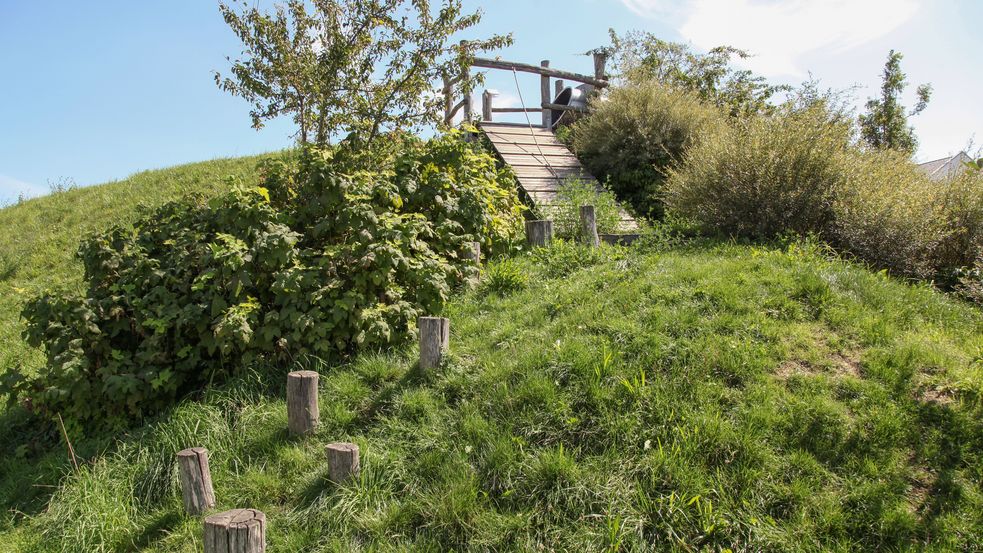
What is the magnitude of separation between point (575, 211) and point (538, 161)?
328 centimetres

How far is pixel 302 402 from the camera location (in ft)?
15.0

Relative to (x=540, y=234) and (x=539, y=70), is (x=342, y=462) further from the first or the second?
(x=539, y=70)

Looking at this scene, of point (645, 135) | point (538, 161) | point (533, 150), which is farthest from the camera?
point (533, 150)

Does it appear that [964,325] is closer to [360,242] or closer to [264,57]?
[360,242]

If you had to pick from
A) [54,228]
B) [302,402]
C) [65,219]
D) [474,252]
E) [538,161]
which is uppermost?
[538,161]

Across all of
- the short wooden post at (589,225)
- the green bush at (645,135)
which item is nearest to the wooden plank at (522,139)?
the green bush at (645,135)

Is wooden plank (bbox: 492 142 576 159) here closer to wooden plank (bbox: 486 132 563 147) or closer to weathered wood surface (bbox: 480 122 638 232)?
weathered wood surface (bbox: 480 122 638 232)

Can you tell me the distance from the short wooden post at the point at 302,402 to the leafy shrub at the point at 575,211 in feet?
14.6

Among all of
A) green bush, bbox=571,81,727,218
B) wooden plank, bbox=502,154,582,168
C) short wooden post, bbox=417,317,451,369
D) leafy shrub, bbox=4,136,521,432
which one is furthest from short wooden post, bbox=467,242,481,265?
A: green bush, bbox=571,81,727,218

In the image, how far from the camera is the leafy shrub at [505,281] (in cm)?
637

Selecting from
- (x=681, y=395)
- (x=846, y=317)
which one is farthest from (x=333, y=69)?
(x=846, y=317)

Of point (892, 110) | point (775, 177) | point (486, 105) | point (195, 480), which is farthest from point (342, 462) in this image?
point (892, 110)

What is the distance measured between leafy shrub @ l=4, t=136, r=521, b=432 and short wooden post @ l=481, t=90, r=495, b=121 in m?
7.58

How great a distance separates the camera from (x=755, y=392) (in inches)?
163
